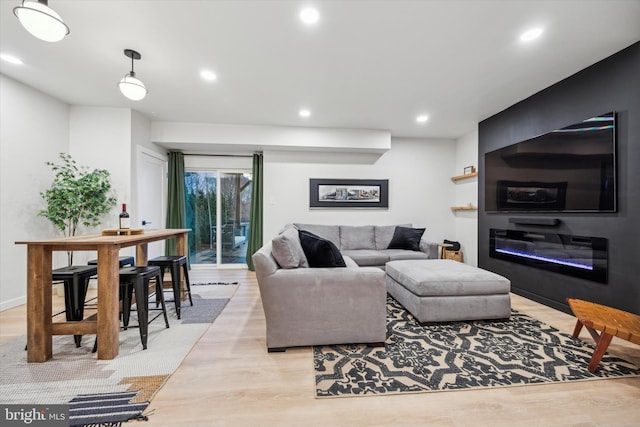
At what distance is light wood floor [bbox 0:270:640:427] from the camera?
135 centimetres

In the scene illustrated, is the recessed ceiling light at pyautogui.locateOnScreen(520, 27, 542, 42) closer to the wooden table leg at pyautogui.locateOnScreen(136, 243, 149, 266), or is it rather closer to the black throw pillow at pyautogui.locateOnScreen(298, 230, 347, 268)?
the black throw pillow at pyautogui.locateOnScreen(298, 230, 347, 268)

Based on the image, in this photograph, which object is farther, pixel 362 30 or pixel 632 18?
pixel 362 30

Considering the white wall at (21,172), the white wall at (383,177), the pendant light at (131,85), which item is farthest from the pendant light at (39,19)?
the white wall at (383,177)

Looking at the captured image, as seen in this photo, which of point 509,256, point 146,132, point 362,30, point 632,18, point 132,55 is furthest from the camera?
point 146,132

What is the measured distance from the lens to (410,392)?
61.4 inches

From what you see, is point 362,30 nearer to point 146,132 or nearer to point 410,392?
point 410,392

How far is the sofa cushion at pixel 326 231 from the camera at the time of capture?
4.52 metres

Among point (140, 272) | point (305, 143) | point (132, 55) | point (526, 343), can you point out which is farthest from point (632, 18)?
point (140, 272)

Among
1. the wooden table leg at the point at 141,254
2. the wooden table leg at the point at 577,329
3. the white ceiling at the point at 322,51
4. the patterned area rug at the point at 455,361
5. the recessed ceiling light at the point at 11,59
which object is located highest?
the recessed ceiling light at the point at 11,59

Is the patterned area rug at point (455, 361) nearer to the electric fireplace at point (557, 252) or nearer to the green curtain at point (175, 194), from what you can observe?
the electric fireplace at point (557, 252)

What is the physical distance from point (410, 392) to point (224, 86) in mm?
3452

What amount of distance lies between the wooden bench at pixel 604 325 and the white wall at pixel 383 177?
316 centimetres

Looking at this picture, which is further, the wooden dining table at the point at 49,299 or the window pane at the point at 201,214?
the window pane at the point at 201,214

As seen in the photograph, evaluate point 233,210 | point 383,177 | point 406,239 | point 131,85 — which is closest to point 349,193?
point 383,177
